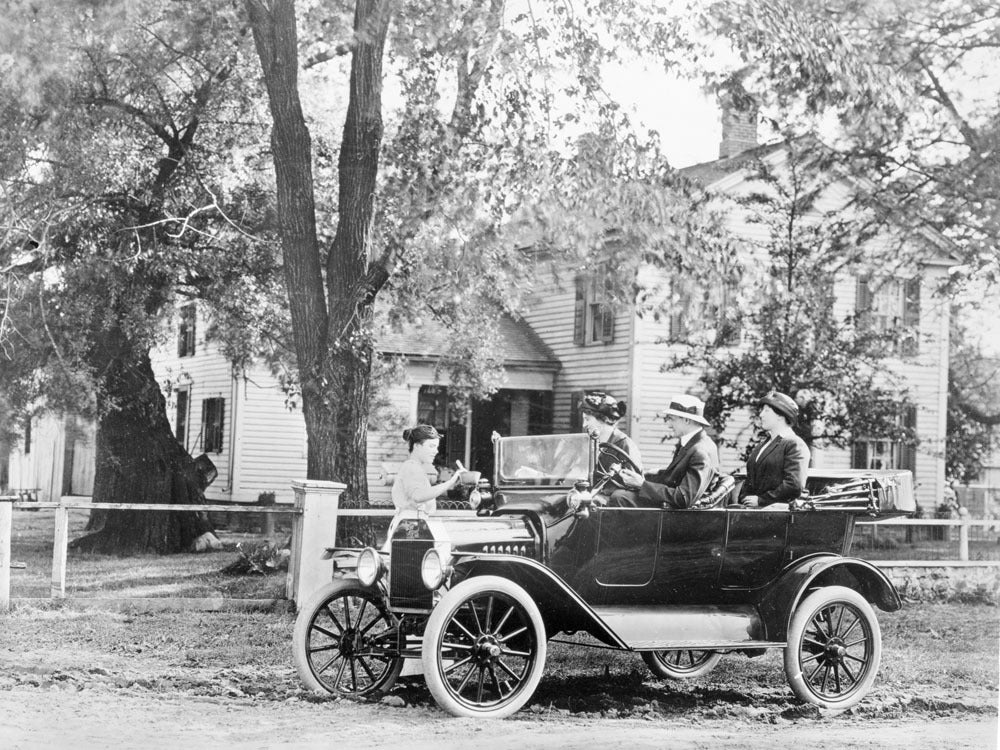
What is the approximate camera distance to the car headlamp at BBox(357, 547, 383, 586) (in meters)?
4.38

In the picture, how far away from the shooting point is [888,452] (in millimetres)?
6680

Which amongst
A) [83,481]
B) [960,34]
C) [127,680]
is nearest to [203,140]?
[83,481]

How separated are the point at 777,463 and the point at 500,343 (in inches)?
78.1

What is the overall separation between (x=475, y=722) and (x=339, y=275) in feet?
10.2

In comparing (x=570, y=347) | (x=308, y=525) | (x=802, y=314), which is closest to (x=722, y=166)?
(x=802, y=314)

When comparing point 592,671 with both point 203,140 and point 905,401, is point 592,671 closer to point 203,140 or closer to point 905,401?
point 905,401

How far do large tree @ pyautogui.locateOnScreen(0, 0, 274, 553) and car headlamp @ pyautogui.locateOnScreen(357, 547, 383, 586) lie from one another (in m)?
2.08

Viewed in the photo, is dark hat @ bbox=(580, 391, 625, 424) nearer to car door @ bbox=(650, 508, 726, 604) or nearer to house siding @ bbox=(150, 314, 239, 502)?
car door @ bbox=(650, 508, 726, 604)

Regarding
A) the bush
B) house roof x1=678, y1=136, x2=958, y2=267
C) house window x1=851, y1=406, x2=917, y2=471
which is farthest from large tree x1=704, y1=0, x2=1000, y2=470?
the bush

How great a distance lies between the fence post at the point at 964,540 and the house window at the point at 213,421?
4.47 meters

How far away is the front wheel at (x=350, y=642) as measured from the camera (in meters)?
4.38

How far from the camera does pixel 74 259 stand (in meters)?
5.79

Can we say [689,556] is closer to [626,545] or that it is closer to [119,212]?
[626,545]

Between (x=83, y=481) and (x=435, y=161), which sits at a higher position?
(x=435, y=161)
